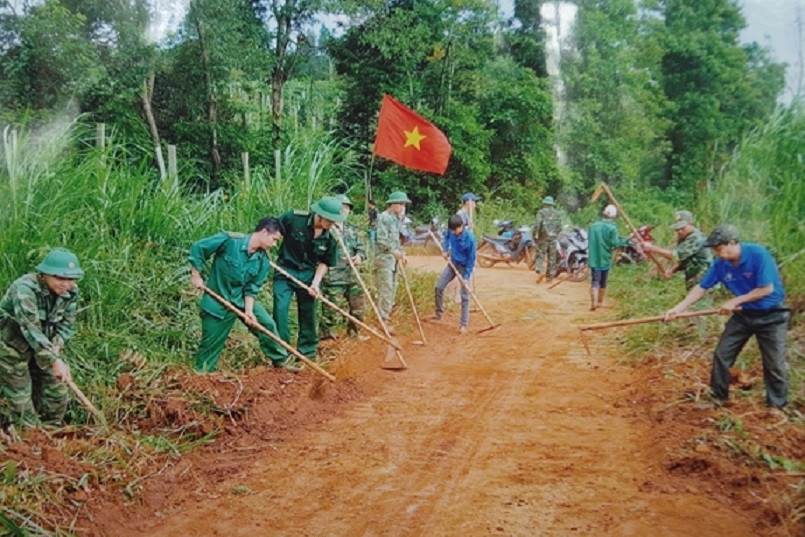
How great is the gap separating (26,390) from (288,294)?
2.33 metres

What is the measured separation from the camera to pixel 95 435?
387 centimetres

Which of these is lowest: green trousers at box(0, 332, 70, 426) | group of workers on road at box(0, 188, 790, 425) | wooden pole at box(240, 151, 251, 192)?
green trousers at box(0, 332, 70, 426)

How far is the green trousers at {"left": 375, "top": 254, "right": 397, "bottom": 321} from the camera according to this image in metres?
7.50

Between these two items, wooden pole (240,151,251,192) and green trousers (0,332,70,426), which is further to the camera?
wooden pole (240,151,251,192)

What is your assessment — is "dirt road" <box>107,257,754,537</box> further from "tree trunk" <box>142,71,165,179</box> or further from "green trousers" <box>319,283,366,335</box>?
"tree trunk" <box>142,71,165,179</box>

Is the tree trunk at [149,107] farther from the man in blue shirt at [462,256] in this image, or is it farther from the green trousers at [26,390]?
the green trousers at [26,390]

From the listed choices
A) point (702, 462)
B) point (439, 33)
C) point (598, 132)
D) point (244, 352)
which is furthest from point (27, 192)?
point (598, 132)

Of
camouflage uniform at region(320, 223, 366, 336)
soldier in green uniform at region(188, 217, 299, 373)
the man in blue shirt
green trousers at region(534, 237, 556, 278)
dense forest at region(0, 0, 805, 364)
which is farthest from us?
green trousers at region(534, 237, 556, 278)

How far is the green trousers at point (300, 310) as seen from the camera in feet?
19.0

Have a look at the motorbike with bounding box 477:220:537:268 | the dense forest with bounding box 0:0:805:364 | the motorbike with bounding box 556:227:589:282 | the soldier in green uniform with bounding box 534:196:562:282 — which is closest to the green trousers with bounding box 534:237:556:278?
the soldier in green uniform with bounding box 534:196:562:282

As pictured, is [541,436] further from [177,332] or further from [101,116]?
[101,116]

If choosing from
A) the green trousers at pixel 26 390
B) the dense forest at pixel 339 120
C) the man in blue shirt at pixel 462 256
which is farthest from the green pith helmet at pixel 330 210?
the man in blue shirt at pixel 462 256

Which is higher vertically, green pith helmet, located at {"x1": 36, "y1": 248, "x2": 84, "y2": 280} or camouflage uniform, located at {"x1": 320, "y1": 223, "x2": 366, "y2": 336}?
green pith helmet, located at {"x1": 36, "y1": 248, "x2": 84, "y2": 280}

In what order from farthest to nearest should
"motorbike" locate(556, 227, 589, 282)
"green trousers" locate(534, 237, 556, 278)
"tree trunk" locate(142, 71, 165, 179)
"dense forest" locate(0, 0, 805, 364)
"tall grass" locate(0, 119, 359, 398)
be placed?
"motorbike" locate(556, 227, 589, 282)
"green trousers" locate(534, 237, 556, 278)
"tree trunk" locate(142, 71, 165, 179)
"dense forest" locate(0, 0, 805, 364)
"tall grass" locate(0, 119, 359, 398)
